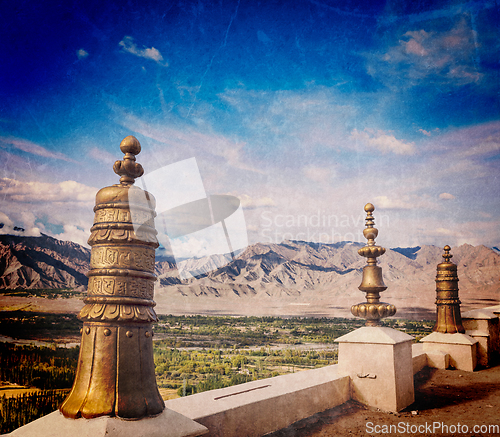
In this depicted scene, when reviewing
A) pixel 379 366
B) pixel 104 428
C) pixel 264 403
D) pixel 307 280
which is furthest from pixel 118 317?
pixel 307 280

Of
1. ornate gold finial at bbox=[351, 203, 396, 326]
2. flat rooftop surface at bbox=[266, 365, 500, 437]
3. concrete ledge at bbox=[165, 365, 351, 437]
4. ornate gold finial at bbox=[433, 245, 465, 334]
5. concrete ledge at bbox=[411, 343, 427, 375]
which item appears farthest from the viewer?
ornate gold finial at bbox=[433, 245, 465, 334]

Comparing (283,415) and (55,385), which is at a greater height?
(283,415)

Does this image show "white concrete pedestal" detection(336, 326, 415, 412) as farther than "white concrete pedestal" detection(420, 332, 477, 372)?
No

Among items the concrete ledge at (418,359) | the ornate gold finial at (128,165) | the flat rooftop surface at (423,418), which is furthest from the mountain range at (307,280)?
the ornate gold finial at (128,165)

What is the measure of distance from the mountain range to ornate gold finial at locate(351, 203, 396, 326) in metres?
12.5

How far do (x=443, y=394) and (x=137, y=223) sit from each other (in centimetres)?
467

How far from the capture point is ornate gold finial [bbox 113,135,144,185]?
5.15ft

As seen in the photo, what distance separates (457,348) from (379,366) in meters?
3.39

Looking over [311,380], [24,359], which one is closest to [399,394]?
[311,380]

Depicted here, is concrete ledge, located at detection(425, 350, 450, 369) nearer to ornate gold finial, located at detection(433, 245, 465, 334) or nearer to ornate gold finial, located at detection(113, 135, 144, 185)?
ornate gold finial, located at detection(433, 245, 465, 334)

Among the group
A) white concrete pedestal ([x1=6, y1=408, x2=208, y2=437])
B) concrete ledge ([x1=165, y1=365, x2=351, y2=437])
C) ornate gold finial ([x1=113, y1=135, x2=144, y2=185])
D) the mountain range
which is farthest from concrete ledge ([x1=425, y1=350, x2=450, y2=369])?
the mountain range

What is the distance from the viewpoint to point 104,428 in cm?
122

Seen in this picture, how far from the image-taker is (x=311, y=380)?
3.40 metres

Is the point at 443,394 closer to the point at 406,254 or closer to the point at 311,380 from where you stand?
the point at 311,380
